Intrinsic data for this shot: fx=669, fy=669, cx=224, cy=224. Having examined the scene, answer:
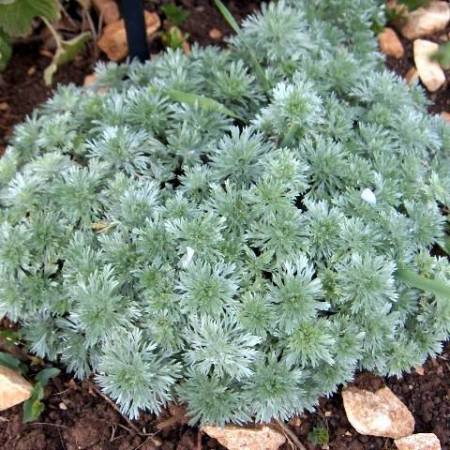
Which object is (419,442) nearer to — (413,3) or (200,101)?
(200,101)

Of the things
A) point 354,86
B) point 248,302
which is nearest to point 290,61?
point 354,86

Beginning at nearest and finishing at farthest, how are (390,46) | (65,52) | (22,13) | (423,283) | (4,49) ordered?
(423,283) → (22,13) → (4,49) → (65,52) → (390,46)

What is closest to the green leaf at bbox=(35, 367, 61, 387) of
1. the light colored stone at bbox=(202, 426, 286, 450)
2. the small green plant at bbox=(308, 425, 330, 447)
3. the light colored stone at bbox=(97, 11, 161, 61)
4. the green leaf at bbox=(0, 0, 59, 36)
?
the light colored stone at bbox=(202, 426, 286, 450)

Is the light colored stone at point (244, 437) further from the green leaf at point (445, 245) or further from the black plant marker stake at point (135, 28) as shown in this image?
the black plant marker stake at point (135, 28)

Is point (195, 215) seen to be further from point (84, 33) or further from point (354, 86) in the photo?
point (84, 33)

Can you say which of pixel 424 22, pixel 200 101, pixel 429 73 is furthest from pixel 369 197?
pixel 424 22

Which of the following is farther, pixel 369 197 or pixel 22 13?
pixel 22 13
